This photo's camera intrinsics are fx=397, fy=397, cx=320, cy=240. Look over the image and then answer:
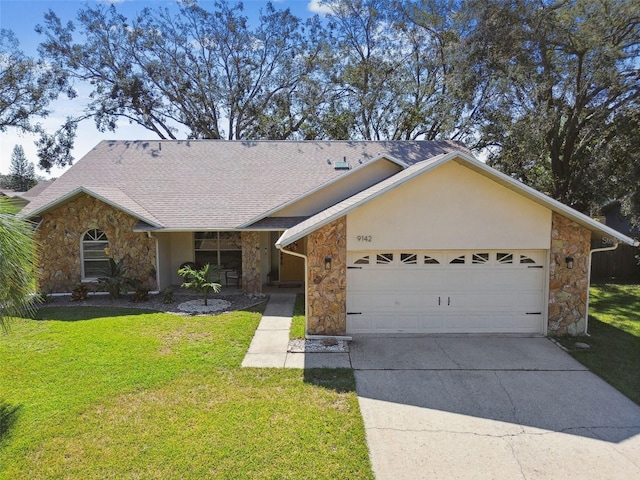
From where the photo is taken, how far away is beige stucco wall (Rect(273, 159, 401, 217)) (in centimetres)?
1399

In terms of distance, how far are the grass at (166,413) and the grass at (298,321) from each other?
1.27 metres

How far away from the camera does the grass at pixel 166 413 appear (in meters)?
5.00

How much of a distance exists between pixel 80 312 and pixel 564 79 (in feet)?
71.2

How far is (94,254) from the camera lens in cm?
1406

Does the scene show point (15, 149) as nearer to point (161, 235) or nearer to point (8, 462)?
point (161, 235)

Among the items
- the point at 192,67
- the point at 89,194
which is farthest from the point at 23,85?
the point at 89,194

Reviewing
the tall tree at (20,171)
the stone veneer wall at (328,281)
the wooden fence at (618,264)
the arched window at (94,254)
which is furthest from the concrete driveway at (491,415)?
the tall tree at (20,171)

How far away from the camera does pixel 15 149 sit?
2398 inches

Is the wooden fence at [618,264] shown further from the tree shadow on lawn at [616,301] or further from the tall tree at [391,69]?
the tall tree at [391,69]

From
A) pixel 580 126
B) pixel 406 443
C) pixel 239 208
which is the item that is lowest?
pixel 406 443

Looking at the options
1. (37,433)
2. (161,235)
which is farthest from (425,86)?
(37,433)

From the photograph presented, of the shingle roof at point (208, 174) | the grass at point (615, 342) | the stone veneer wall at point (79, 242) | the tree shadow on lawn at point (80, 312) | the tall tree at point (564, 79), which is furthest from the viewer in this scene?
the tall tree at point (564, 79)

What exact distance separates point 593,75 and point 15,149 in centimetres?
7341

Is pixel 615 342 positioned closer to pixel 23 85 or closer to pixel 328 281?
pixel 328 281
